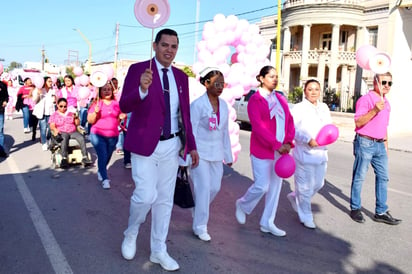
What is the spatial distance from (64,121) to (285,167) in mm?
5338

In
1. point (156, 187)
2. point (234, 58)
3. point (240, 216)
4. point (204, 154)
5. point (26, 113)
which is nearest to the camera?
point (156, 187)

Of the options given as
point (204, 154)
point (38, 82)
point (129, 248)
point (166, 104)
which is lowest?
point (129, 248)

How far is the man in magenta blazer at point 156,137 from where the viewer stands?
10.4 feet

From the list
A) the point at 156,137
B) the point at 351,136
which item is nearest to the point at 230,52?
the point at 156,137

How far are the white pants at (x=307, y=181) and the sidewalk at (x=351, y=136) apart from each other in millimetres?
8991

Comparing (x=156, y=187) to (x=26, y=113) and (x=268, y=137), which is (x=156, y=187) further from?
(x=26, y=113)

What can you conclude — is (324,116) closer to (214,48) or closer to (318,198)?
(318,198)

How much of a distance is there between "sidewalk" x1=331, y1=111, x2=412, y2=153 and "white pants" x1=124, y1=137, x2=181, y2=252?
10.9 meters

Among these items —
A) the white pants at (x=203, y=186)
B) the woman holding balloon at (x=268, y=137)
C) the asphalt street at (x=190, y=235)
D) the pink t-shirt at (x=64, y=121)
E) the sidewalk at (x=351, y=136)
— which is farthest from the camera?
the sidewalk at (x=351, y=136)

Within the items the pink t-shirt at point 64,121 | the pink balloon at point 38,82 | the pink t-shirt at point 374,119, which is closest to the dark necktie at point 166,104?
the pink t-shirt at point 374,119

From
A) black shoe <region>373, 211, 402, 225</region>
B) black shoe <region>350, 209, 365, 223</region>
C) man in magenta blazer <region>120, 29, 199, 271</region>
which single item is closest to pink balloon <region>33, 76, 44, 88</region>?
man in magenta blazer <region>120, 29, 199, 271</region>

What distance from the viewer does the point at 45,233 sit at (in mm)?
4172

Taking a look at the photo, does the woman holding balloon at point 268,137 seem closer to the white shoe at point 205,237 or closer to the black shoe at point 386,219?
the white shoe at point 205,237

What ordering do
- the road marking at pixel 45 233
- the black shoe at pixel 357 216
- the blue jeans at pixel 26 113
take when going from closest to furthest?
the road marking at pixel 45 233
the black shoe at pixel 357 216
the blue jeans at pixel 26 113
